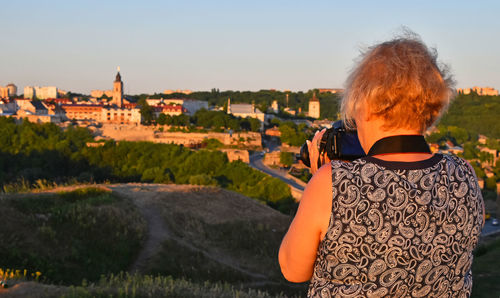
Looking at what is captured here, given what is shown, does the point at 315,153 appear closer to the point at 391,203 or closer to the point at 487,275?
the point at 391,203

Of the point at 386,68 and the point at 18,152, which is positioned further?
the point at 18,152

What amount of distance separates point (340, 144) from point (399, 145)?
0.24 metres

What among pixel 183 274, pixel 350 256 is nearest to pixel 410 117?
pixel 350 256

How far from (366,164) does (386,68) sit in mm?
275

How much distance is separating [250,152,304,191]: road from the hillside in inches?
586

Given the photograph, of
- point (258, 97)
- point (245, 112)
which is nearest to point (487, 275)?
point (245, 112)

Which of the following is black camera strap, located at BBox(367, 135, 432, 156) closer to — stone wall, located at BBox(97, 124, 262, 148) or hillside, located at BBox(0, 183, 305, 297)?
hillside, located at BBox(0, 183, 305, 297)

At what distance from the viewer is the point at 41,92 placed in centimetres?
10988

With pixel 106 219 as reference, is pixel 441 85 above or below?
above

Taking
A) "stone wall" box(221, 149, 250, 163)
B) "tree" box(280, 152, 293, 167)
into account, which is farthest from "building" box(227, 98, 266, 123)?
"stone wall" box(221, 149, 250, 163)

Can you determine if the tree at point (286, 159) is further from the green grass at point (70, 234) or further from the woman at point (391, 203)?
the woman at point (391, 203)

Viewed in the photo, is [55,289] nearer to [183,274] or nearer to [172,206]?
[183,274]

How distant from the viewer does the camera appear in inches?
68.9

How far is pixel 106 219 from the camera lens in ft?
31.8
